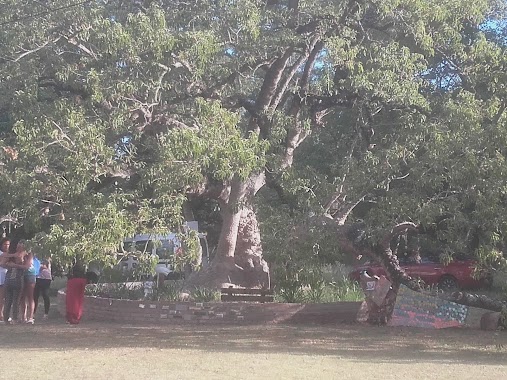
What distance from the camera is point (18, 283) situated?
1294 cm

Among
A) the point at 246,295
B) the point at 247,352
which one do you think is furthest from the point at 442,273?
the point at 247,352

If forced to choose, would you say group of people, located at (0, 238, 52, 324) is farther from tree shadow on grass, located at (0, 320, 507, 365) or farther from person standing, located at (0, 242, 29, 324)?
tree shadow on grass, located at (0, 320, 507, 365)

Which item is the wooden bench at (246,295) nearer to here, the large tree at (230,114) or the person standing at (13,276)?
the large tree at (230,114)

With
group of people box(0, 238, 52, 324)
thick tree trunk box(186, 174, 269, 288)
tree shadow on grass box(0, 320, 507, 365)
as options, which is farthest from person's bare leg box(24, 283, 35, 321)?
thick tree trunk box(186, 174, 269, 288)

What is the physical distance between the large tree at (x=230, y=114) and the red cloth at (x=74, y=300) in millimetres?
1270

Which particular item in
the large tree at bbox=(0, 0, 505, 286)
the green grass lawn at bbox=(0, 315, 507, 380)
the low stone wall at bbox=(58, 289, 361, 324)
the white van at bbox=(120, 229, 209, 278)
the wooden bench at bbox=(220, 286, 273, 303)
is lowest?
the green grass lawn at bbox=(0, 315, 507, 380)

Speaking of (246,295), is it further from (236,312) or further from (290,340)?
(290,340)

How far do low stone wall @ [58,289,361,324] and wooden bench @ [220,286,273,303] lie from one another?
Result: 49 cm

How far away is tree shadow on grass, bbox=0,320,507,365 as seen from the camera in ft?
34.0

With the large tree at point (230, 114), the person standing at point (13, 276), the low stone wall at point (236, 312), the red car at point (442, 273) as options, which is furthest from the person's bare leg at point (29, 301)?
the red car at point (442, 273)

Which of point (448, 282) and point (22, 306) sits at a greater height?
point (448, 282)

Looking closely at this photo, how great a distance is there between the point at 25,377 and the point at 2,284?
5.56 m

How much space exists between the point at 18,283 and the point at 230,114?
4.90m

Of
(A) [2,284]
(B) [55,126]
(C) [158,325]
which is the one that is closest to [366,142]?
(C) [158,325]
